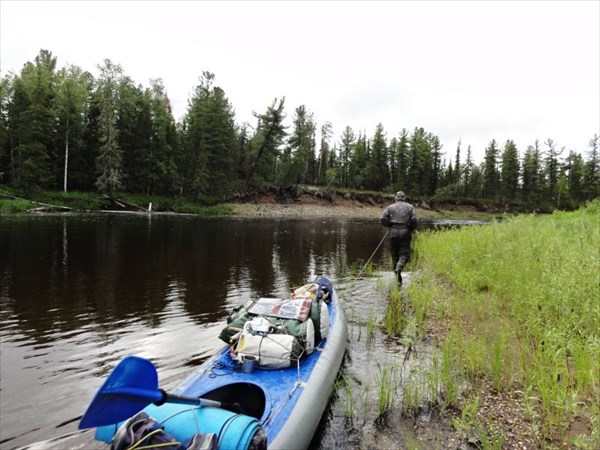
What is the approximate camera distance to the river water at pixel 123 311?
489cm

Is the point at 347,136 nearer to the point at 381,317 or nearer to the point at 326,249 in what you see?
the point at 326,249

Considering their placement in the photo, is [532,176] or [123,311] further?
[532,176]

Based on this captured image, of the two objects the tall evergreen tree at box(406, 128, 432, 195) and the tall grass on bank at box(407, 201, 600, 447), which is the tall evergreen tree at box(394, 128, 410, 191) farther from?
the tall grass on bank at box(407, 201, 600, 447)

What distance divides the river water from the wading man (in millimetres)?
1154

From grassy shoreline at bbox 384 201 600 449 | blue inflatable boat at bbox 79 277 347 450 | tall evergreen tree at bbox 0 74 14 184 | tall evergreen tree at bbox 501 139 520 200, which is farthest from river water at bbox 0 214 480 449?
tall evergreen tree at bbox 501 139 520 200

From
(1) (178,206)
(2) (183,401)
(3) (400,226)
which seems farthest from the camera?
(1) (178,206)

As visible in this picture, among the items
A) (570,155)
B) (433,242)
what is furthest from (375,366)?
(570,155)

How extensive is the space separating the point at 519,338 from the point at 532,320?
0.50 meters

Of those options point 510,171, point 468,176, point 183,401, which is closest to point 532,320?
point 183,401

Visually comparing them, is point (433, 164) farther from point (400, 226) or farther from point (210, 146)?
point (400, 226)

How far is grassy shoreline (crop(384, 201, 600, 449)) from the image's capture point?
12.2ft

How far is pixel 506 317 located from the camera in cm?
691

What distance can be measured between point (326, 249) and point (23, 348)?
612 inches

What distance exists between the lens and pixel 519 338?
6.02 m
